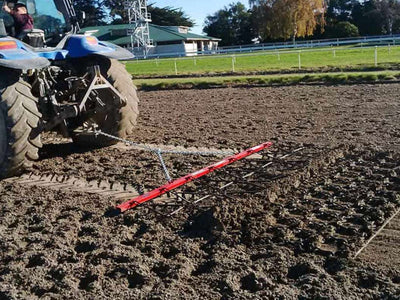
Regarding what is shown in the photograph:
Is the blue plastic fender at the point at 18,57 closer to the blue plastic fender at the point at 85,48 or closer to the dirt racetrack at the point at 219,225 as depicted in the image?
the blue plastic fender at the point at 85,48

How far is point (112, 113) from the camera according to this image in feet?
26.1

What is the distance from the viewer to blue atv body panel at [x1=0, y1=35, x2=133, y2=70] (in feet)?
20.8

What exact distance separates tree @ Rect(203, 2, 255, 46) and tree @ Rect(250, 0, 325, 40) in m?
10.4

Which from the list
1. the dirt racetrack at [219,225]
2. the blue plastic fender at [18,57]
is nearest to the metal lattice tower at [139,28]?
the blue plastic fender at [18,57]

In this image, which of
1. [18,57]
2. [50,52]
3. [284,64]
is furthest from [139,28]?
[18,57]

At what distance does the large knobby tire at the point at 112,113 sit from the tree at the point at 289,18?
5020 centimetres

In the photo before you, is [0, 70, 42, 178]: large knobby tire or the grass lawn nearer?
[0, 70, 42, 178]: large knobby tire

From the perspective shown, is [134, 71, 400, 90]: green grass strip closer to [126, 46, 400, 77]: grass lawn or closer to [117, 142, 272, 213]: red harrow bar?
[126, 46, 400, 77]: grass lawn

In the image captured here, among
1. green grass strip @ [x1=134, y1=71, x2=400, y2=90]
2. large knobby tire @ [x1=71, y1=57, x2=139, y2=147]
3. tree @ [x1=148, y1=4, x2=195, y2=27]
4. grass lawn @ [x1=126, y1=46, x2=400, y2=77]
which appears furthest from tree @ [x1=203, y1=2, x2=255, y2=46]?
large knobby tire @ [x1=71, y1=57, x2=139, y2=147]

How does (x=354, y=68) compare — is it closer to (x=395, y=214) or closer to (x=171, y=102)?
(x=171, y=102)

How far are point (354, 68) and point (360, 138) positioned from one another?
12322mm

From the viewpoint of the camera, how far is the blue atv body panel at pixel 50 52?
6.33 metres

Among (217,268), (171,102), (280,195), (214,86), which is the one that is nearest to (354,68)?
(214,86)

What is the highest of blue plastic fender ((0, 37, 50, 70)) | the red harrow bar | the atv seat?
the atv seat
